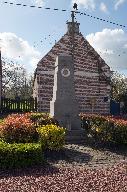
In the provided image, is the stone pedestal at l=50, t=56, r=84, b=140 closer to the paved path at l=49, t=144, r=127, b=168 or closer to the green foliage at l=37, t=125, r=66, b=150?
the paved path at l=49, t=144, r=127, b=168

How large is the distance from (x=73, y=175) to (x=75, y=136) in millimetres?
7560

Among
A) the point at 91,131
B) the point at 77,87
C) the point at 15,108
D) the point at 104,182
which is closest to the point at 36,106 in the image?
the point at 15,108

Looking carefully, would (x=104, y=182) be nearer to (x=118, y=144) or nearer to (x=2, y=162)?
(x=2, y=162)

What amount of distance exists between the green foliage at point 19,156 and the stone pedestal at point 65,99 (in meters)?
7.10

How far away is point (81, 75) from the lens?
3591 centimetres

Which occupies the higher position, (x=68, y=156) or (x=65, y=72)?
(x=65, y=72)

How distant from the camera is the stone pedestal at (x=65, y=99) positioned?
67.4 ft

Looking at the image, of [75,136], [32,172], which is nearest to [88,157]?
[32,172]

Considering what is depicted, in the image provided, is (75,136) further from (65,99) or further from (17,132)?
(17,132)

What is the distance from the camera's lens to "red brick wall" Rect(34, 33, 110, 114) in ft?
112

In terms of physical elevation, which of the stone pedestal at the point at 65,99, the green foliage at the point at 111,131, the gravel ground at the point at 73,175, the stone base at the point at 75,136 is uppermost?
the stone pedestal at the point at 65,99

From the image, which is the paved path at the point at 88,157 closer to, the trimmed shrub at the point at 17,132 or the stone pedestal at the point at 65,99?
the trimmed shrub at the point at 17,132

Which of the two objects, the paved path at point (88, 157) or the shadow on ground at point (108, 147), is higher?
the shadow on ground at point (108, 147)

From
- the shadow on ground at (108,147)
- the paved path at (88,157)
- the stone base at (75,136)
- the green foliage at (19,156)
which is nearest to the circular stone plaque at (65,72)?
the stone base at (75,136)
